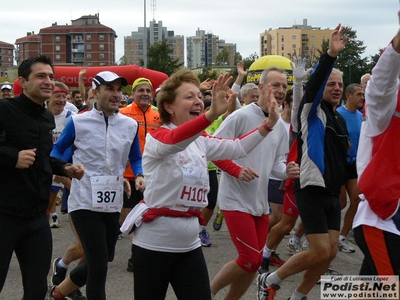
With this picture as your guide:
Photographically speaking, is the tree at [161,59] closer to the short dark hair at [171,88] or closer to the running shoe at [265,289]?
the running shoe at [265,289]

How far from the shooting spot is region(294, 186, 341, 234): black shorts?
550cm

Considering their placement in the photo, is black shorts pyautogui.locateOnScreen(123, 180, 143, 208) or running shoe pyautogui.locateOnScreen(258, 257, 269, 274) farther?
black shorts pyautogui.locateOnScreen(123, 180, 143, 208)

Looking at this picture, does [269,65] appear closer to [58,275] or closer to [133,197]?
[133,197]

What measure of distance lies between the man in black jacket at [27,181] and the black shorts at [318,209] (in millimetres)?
2062

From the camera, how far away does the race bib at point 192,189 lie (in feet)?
13.4

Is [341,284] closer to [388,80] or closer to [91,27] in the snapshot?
[388,80]

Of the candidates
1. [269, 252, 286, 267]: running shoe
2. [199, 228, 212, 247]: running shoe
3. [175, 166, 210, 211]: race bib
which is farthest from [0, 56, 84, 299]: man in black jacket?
[199, 228, 212, 247]: running shoe

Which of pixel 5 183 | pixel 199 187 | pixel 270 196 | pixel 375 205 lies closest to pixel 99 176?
pixel 5 183

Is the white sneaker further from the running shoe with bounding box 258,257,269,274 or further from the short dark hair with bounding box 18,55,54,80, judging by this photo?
the short dark hair with bounding box 18,55,54,80

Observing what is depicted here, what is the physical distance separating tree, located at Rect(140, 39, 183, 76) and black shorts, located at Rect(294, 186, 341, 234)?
1937 inches

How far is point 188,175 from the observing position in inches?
161

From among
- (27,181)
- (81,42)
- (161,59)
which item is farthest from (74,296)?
(81,42)

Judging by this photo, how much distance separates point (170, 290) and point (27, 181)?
2.63 m

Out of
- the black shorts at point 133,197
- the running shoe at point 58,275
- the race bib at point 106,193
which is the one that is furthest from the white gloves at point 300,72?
the running shoe at point 58,275
